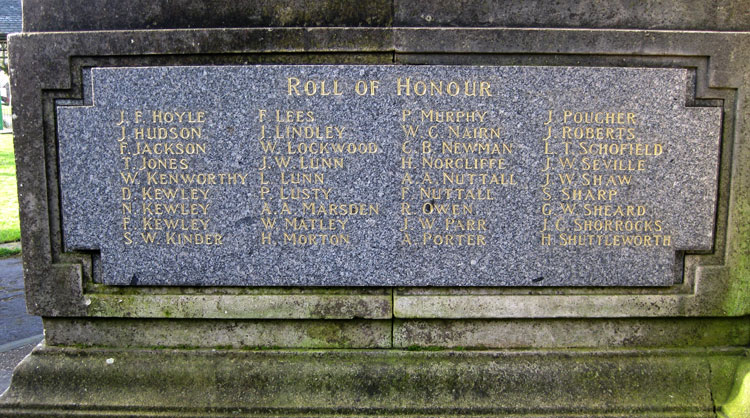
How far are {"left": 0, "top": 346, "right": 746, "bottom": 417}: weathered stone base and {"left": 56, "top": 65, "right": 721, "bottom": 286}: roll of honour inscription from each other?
0.46 m

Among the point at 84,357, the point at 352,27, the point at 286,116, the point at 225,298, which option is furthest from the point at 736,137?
the point at 84,357

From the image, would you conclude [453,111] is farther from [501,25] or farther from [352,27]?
[352,27]

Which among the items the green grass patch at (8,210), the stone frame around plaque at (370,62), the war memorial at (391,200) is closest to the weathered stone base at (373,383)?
the war memorial at (391,200)

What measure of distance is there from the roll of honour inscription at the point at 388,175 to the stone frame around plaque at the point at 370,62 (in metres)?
0.09

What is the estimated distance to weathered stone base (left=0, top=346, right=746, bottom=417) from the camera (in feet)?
8.97

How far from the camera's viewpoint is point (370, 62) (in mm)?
2725

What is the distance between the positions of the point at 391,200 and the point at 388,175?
14 cm

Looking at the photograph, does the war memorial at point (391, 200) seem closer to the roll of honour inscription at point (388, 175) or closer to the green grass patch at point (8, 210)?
the roll of honour inscription at point (388, 175)

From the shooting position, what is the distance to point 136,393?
2.79 metres

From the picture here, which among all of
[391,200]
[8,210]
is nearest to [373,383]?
[391,200]

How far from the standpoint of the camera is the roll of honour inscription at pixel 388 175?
8.88ft

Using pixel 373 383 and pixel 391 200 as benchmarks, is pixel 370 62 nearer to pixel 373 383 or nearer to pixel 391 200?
pixel 391 200

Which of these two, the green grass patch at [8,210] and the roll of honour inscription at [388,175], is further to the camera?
the green grass patch at [8,210]

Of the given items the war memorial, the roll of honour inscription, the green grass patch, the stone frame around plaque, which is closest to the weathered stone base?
the war memorial
